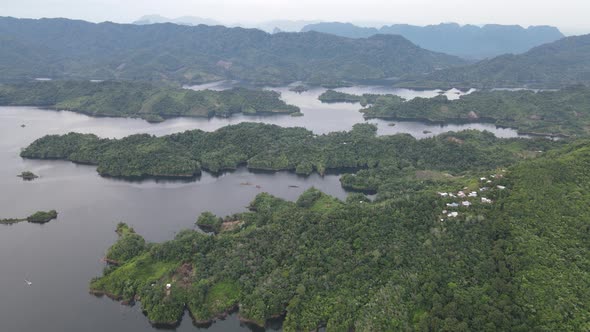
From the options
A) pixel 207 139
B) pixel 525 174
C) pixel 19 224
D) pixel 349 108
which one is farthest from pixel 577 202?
pixel 349 108

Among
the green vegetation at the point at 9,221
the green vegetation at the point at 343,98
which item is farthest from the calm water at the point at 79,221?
the green vegetation at the point at 343,98

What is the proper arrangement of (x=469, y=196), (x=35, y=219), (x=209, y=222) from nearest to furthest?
1. (x=469, y=196)
2. (x=209, y=222)
3. (x=35, y=219)

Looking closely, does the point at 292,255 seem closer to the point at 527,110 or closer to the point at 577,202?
the point at 577,202

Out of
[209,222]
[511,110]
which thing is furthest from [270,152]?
[511,110]

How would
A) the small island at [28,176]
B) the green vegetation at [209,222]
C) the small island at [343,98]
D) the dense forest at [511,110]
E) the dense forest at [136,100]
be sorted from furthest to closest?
the small island at [343,98] < the dense forest at [136,100] < the dense forest at [511,110] < the small island at [28,176] < the green vegetation at [209,222]

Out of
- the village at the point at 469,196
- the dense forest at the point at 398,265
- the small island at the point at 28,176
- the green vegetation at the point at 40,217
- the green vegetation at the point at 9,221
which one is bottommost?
the green vegetation at the point at 9,221

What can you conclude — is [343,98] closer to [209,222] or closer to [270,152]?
[270,152]

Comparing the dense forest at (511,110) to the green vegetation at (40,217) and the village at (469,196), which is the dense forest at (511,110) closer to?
the village at (469,196)
